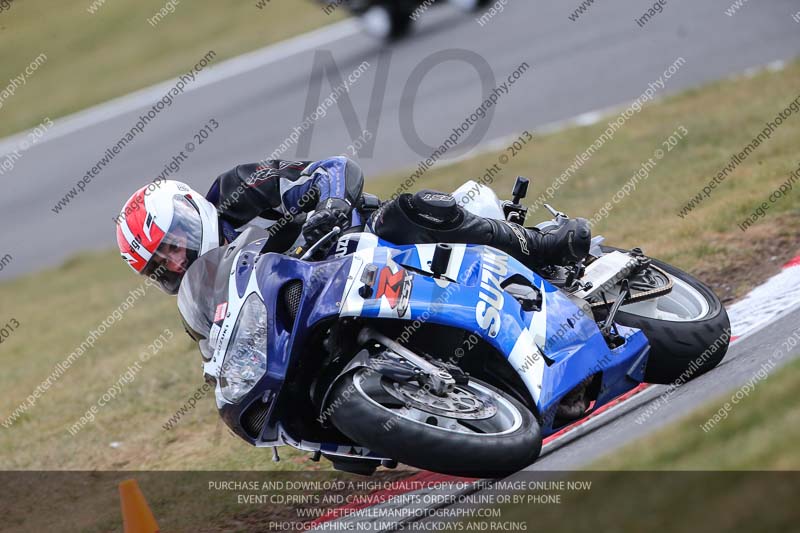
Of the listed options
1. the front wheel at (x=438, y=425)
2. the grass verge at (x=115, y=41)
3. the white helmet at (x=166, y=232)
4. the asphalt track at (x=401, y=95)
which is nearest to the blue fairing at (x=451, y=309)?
the front wheel at (x=438, y=425)

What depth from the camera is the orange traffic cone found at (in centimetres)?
589

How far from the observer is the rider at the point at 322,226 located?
18.6ft

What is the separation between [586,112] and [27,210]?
9.62 meters

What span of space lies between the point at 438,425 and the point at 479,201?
1.90 metres

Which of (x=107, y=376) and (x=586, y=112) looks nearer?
(x=107, y=376)

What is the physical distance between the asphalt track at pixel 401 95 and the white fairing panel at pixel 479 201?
9.14 metres

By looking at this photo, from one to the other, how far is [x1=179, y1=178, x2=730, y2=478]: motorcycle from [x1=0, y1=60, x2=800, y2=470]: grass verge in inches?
78.9

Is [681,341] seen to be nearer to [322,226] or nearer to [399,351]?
[399,351]

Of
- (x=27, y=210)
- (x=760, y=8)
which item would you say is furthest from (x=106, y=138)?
(x=760, y=8)

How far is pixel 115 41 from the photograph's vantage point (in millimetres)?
24109

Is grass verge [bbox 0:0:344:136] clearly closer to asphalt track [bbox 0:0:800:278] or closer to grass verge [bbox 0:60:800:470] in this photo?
asphalt track [bbox 0:0:800:278]

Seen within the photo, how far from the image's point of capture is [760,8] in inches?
658


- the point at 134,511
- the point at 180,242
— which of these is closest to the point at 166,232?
the point at 180,242

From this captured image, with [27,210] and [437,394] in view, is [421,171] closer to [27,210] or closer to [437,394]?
[27,210]
